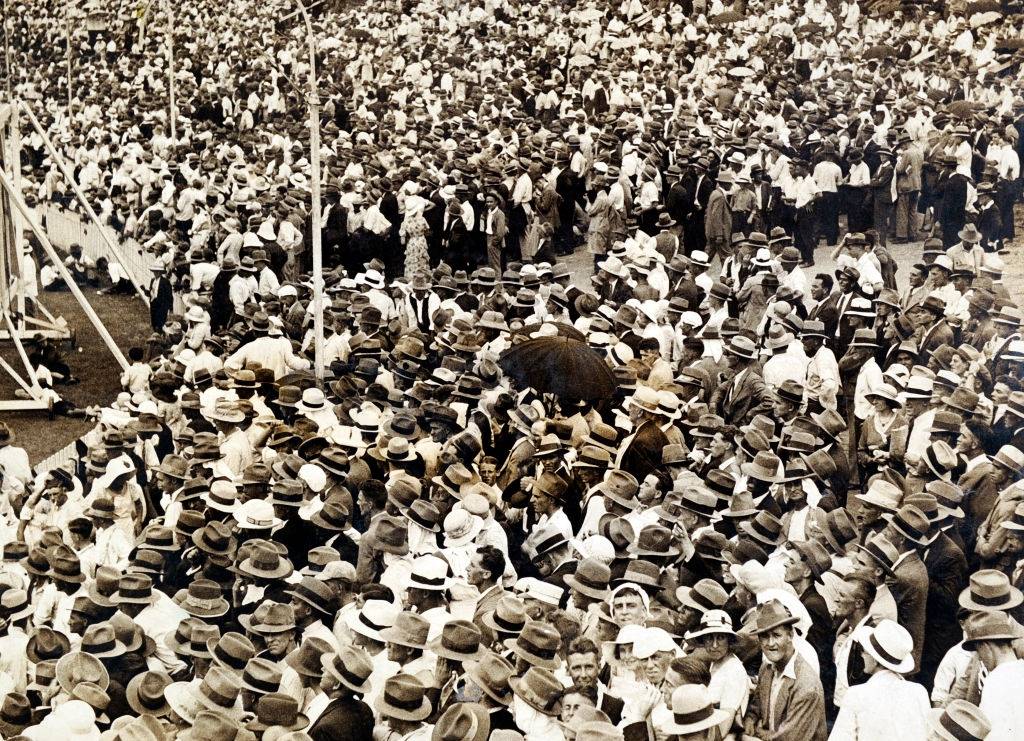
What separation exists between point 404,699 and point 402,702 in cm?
2

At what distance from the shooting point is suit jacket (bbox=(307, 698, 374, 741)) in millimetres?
6641

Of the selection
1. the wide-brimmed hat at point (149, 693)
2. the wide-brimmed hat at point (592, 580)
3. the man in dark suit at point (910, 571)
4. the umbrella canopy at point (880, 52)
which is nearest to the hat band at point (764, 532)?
the man in dark suit at point (910, 571)

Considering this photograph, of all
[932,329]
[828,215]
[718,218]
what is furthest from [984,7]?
[932,329]

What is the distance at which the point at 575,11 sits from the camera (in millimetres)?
27828

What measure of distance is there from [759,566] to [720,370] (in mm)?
4141

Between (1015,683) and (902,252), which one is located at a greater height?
(1015,683)

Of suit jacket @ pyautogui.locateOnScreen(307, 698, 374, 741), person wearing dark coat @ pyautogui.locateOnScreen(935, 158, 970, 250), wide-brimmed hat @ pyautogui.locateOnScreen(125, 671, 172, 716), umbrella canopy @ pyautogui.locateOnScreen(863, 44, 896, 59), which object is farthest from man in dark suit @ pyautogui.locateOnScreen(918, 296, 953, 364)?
umbrella canopy @ pyautogui.locateOnScreen(863, 44, 896, 59)

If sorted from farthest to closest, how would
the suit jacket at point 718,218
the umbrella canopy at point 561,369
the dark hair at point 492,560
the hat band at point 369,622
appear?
the suit jacket at point 718,218 < the umbrella canopy at point 561,369 < the dark hair at point 492,560 < the hat band at point 369,622

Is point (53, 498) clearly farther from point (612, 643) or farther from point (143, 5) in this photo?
point (143, 5)

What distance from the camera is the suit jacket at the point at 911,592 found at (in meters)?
8.00

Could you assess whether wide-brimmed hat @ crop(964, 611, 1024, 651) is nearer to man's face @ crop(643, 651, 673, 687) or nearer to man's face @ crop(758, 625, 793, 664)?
man's face @ crop(758, 625, 793, 664)

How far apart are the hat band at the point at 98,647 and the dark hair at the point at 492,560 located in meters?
2.05

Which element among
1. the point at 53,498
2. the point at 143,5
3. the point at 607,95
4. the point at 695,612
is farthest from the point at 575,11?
the point at 695,612

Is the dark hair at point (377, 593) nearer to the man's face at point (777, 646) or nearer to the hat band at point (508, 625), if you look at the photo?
the hat band at point (508, 625)
